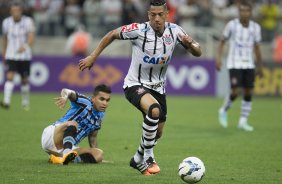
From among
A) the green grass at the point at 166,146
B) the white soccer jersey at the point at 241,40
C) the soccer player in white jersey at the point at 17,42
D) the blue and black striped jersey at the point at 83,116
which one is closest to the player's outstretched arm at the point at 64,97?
the blue and black striped jersey at the point at 83,116

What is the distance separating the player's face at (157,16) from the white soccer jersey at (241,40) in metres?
6.26

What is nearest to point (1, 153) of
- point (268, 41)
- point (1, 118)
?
point (1, 118)

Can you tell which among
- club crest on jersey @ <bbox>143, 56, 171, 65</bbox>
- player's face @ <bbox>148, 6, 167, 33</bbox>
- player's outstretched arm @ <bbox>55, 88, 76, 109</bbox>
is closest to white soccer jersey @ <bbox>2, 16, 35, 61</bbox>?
player's outstretched arm @ <bbox>55, 88, 76, 109</bbox>

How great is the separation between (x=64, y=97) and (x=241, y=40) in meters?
7.14

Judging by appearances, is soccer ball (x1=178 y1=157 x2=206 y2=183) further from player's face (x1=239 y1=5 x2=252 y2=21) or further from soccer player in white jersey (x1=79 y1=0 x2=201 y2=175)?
player's face (x1=239 y1=5 x2=252 y2=21)

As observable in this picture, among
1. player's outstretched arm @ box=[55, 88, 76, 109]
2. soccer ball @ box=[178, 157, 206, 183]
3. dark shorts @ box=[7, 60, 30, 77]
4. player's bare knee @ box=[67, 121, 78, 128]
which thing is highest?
player's outstretched arm @ box=[55, 88, 76, 109]

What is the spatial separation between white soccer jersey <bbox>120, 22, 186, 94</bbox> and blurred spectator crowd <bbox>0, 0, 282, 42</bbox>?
17.0m

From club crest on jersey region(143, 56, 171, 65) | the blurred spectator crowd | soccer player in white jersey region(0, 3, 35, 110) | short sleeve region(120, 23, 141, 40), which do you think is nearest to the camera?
short sleeve region(120, 23, 141, 40)

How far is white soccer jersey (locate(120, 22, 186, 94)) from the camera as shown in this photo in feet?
30.6

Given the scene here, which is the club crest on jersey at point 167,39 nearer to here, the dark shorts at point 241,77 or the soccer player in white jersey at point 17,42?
the dark shorts at point 241,77

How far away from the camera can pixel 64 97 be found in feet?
29.6

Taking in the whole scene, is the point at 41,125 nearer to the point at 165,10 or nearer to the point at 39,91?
the point at 165,10

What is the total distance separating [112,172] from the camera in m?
9.28

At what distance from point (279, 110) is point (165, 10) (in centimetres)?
1199
